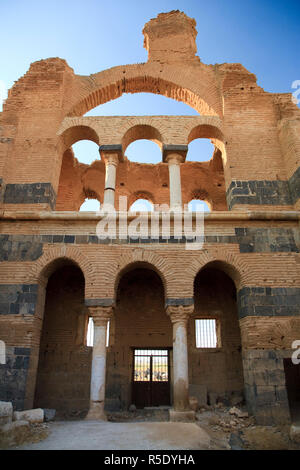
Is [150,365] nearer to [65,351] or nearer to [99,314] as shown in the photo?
[65,351]

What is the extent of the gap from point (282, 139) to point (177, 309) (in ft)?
19.9

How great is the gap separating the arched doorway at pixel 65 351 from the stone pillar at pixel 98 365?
1886 mm

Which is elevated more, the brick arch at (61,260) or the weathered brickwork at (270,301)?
the brick arch at (61,260)

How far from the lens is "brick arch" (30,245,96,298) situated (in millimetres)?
8406

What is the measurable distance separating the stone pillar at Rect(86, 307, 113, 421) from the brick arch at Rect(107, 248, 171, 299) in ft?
2.16

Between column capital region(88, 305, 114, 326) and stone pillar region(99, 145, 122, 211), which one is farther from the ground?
stone pillar region(99, 145, 122, 211)

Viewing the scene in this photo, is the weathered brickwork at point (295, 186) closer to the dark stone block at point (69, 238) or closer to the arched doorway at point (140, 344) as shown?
the arched doorway at point (140, 344)

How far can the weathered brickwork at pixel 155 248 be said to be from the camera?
321 inches

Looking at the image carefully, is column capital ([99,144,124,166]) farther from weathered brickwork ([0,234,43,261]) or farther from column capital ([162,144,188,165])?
weathered brickwork ([0,234,43,261])

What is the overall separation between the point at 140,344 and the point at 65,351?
2278 millimetres

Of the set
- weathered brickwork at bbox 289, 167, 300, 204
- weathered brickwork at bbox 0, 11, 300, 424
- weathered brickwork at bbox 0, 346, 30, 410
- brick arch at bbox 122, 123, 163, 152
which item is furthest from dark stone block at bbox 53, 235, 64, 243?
weathered brickwork at bbox 289, 167, 300, 204

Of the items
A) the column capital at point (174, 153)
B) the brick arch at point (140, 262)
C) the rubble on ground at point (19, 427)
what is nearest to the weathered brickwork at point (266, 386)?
the brick arch at point (140, 262)

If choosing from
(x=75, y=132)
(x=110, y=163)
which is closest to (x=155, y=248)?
(x=110, y=163)

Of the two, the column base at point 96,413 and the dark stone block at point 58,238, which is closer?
the column base at point 96,413
